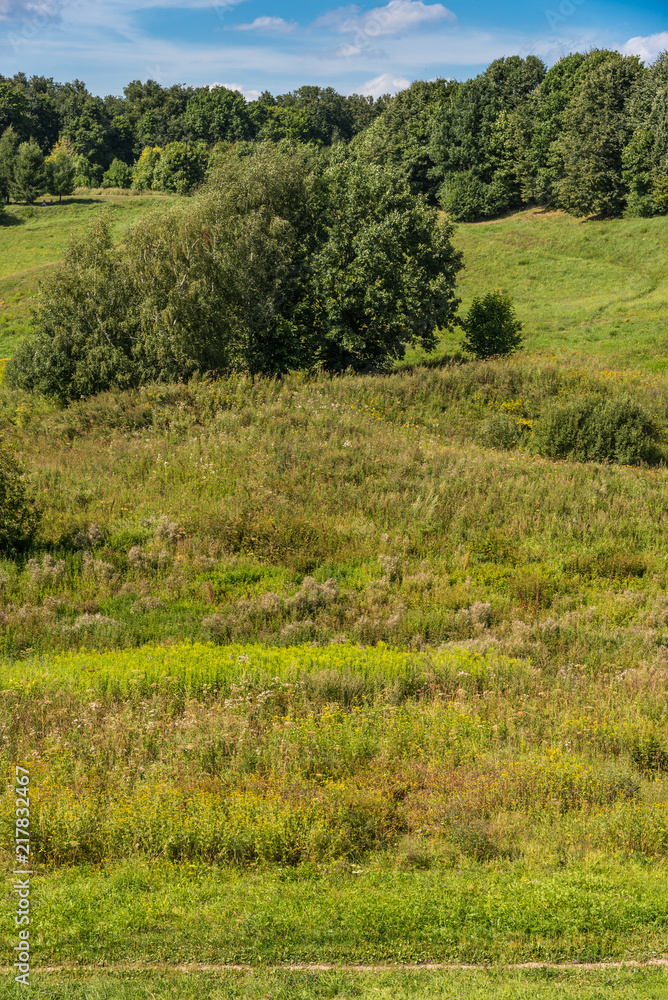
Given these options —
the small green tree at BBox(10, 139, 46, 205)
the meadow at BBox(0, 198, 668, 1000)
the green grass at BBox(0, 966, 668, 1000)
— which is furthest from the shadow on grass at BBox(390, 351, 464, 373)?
the small green tree at BBox(10, 139, 46, 205)

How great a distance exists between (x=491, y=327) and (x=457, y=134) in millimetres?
63597

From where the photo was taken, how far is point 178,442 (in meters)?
19.3

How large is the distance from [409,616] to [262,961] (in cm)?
727

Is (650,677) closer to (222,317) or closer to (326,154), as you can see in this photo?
(222,317)

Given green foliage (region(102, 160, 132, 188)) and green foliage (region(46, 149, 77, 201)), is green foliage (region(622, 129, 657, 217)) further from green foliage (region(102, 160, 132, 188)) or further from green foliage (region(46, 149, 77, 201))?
green foliage (region(102, 160, 132, 188))

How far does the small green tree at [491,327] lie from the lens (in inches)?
1329

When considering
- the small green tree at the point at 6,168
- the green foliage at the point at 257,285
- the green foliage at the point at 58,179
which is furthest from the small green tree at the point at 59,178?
the green foliage at the point at 257,285

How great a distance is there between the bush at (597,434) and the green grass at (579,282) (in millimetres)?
10071

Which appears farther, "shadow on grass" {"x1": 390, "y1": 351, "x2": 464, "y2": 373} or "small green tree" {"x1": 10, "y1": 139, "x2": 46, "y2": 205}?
"small green tree" {"x1": 10, "y1": 139, "x2": 46, "y2": 205}

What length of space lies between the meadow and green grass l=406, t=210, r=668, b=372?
63.4 ft

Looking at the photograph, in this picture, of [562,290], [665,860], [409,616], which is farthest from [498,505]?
[562,290]

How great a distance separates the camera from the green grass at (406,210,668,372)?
123 feet

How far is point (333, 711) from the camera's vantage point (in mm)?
8531

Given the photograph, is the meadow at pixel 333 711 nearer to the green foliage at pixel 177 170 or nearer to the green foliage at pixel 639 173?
the green foliage at pixel 639 173
